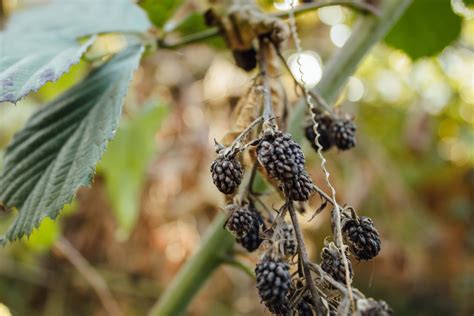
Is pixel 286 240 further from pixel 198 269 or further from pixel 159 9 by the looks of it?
pixel 159 9

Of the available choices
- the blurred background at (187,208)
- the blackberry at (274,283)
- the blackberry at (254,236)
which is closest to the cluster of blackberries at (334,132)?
the blackberry at (254,236)

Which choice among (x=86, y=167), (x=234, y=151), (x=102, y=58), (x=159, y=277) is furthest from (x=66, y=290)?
(x=234, y=151)

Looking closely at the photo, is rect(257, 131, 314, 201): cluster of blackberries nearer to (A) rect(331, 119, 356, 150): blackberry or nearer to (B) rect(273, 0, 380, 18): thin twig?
(A) rect(331, 119, 356, 150): blackberry

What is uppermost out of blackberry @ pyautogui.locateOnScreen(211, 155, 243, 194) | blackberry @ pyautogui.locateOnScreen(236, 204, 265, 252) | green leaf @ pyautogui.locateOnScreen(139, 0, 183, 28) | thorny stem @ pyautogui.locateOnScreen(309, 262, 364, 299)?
blackberry @ pyautogui.locateOnScreen(211, 155, 243, 194)

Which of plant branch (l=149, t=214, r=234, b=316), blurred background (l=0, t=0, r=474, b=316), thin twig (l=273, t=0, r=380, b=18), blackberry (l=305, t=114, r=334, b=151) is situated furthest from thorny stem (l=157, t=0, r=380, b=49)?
blurred background (l=0, t=0, r=474, b=316)

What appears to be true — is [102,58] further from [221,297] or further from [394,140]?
[394,140]

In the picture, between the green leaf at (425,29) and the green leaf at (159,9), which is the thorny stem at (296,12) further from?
the green leaf at (425,29)
